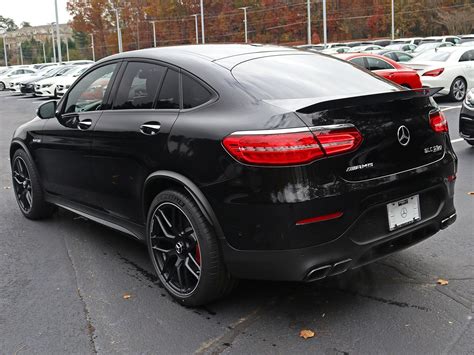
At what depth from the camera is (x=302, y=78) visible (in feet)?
12.2

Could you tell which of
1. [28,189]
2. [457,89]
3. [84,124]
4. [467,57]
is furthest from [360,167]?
[467,57]

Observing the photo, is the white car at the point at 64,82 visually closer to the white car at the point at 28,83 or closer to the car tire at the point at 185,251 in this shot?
the white car at the point at 28,83

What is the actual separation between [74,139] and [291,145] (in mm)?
2294

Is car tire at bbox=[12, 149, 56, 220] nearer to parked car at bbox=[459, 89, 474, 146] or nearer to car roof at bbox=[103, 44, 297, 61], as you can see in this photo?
car roof at bbox=[103, 44, 297, 61]

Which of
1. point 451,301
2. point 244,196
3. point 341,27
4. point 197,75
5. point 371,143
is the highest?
point 341,27

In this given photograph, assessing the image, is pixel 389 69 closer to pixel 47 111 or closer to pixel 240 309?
pixel 47 111

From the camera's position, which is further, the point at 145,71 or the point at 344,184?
the point at 145,71

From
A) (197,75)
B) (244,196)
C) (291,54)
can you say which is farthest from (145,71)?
(244,196)

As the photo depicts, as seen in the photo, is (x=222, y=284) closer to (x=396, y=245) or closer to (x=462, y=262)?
(x=396, y=245)

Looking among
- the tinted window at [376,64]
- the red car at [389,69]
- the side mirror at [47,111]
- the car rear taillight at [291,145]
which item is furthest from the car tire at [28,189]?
the tinted window at [376,64]

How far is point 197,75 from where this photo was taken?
3619mm

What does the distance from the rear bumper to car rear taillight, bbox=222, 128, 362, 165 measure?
485mm

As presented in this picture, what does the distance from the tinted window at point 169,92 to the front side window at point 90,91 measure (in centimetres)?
77

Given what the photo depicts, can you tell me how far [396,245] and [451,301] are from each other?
1.67 ft
